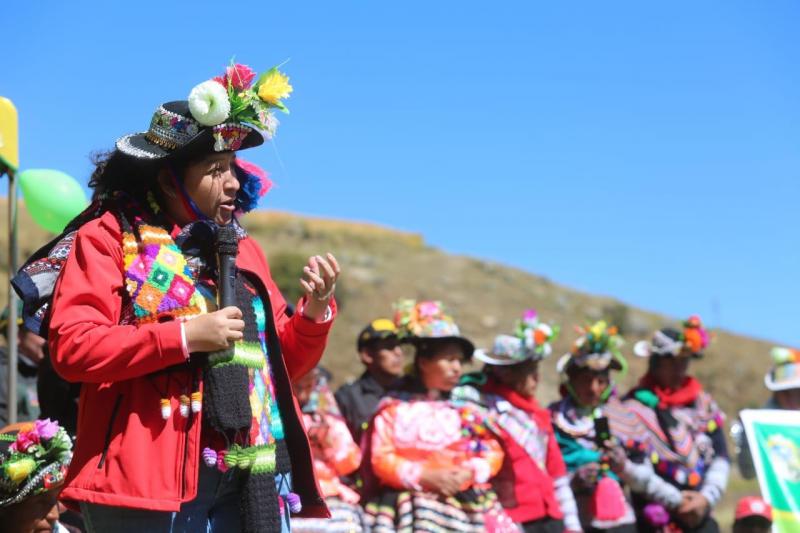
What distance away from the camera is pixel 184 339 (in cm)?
301

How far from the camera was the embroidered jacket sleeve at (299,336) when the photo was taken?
3445mm

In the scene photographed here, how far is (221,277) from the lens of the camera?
320 centimetres

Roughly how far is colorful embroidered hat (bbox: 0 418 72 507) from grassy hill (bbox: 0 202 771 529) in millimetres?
25094

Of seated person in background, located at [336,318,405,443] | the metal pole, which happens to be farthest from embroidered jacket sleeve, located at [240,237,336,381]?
seated person in background, located at [336,318,405,443]

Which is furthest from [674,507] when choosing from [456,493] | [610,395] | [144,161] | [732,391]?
[732,391]

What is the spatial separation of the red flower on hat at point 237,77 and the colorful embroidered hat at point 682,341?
5.18 meters

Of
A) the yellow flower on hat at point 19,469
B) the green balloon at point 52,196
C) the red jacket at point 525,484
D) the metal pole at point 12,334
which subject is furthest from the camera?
the red jacket at point 525,484

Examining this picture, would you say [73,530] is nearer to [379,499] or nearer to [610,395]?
[379,499]

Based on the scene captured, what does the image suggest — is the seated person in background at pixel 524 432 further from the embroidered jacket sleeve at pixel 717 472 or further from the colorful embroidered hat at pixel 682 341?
the embroidered jacket sleeve at pixel 717 472

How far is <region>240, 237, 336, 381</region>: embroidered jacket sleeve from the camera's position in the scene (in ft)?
11.3

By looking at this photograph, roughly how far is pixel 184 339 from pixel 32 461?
1505 mm

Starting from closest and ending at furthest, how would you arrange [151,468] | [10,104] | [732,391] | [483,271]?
1. [151,468]
2. [10,104]
3. [732,391]
4. [483,271]

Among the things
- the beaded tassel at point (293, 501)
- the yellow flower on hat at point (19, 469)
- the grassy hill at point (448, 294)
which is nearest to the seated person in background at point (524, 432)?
the yellow flower on hat at point (19, 469)

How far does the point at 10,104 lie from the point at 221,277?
3.17 meters
